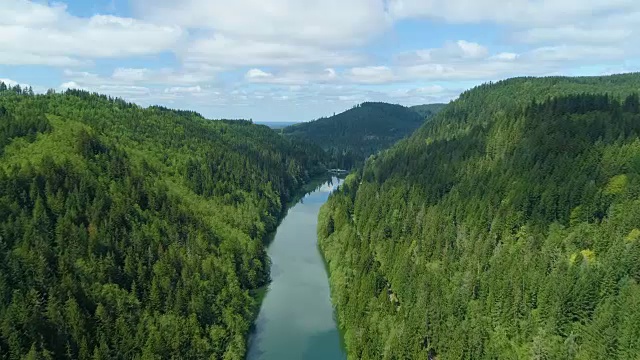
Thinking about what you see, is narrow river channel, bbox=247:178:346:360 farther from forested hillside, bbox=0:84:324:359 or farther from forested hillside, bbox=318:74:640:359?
forested hillside, bbox=318:74:640:359

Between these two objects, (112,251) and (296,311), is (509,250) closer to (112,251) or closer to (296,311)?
(296,311)

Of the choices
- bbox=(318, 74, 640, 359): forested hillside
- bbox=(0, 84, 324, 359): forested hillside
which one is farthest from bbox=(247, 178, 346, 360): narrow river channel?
bbox=(318, 74, 640, 359): forested hillside

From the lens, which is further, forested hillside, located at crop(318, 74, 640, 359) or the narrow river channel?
the narrow river channel

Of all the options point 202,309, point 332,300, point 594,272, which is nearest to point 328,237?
point 332,300

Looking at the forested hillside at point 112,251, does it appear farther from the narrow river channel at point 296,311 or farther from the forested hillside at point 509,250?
the forested hillside at point 509,250

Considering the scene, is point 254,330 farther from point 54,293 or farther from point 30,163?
point 30,163

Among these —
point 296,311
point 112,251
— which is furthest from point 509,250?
point 112,251
